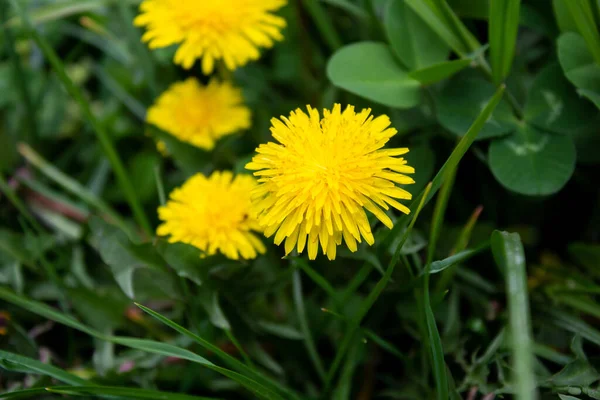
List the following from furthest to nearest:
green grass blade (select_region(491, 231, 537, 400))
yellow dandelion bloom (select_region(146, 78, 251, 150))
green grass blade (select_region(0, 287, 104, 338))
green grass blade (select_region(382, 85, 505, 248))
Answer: yellow dandelion bloom (select_region(146, 78, 251, 150)), green grass blade (select_region(0, 287, 104, 338)), green grass blade (select_region(382, 85, 505, 248)), green grass blade (select_region(491, 231, 537, 400))

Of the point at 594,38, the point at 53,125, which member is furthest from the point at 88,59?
the point at 594,38

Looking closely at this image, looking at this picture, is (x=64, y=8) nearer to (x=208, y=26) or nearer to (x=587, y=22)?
(x=208, y=26)

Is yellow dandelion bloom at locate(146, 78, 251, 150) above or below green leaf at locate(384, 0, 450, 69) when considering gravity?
below

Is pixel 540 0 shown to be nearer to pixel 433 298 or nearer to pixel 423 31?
pixel 423 31

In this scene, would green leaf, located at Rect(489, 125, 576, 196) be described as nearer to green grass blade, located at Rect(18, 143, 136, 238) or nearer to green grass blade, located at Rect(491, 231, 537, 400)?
green grass blade, located at Rect(491, 231, 537, 400)

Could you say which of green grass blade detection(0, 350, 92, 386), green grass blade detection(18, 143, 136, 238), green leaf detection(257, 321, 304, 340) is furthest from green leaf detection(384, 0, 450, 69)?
green grass blade detection(0, 350, 92, 386)
